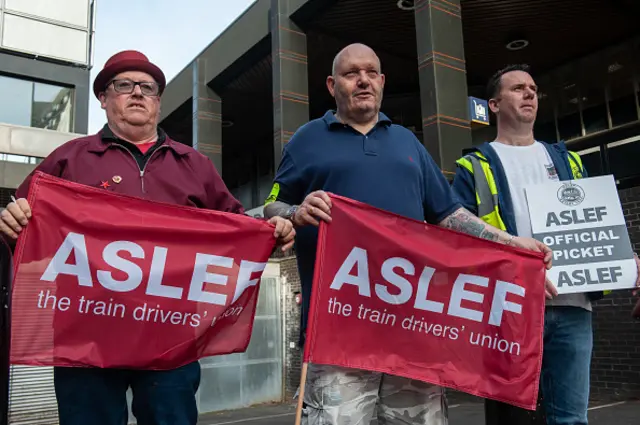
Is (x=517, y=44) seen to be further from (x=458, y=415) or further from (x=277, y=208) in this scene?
(x=277, y=208)

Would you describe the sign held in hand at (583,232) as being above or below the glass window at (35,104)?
below

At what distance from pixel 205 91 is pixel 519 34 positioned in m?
8.90

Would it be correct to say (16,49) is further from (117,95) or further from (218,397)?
(117,95)

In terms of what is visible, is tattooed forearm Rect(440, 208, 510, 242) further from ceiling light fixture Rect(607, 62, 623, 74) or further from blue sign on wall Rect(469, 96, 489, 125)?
ceiling light fixture Rect(607, 62, 623, 74)

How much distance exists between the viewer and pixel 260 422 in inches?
449

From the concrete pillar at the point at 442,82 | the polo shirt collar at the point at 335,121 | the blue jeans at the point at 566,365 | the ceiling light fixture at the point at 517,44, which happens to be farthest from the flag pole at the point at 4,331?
the ceiling light fixture at the point at 517,44

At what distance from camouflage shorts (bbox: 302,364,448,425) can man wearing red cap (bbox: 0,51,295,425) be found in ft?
1.85

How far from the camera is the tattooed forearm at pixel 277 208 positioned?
2588 millimetres

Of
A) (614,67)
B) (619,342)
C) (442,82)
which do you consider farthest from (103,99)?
(614,67)

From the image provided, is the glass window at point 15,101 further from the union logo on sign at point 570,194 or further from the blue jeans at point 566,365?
the blue jeans at point 566,365

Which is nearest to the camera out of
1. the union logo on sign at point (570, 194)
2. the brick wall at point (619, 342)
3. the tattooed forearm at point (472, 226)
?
the tattooed forearm at point (472, 226)

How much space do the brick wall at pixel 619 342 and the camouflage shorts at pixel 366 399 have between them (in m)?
7.73

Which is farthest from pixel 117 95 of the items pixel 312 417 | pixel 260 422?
pixel 260 422

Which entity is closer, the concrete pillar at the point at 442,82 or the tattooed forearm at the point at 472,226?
the tattooed forearm at the point at 472,226
